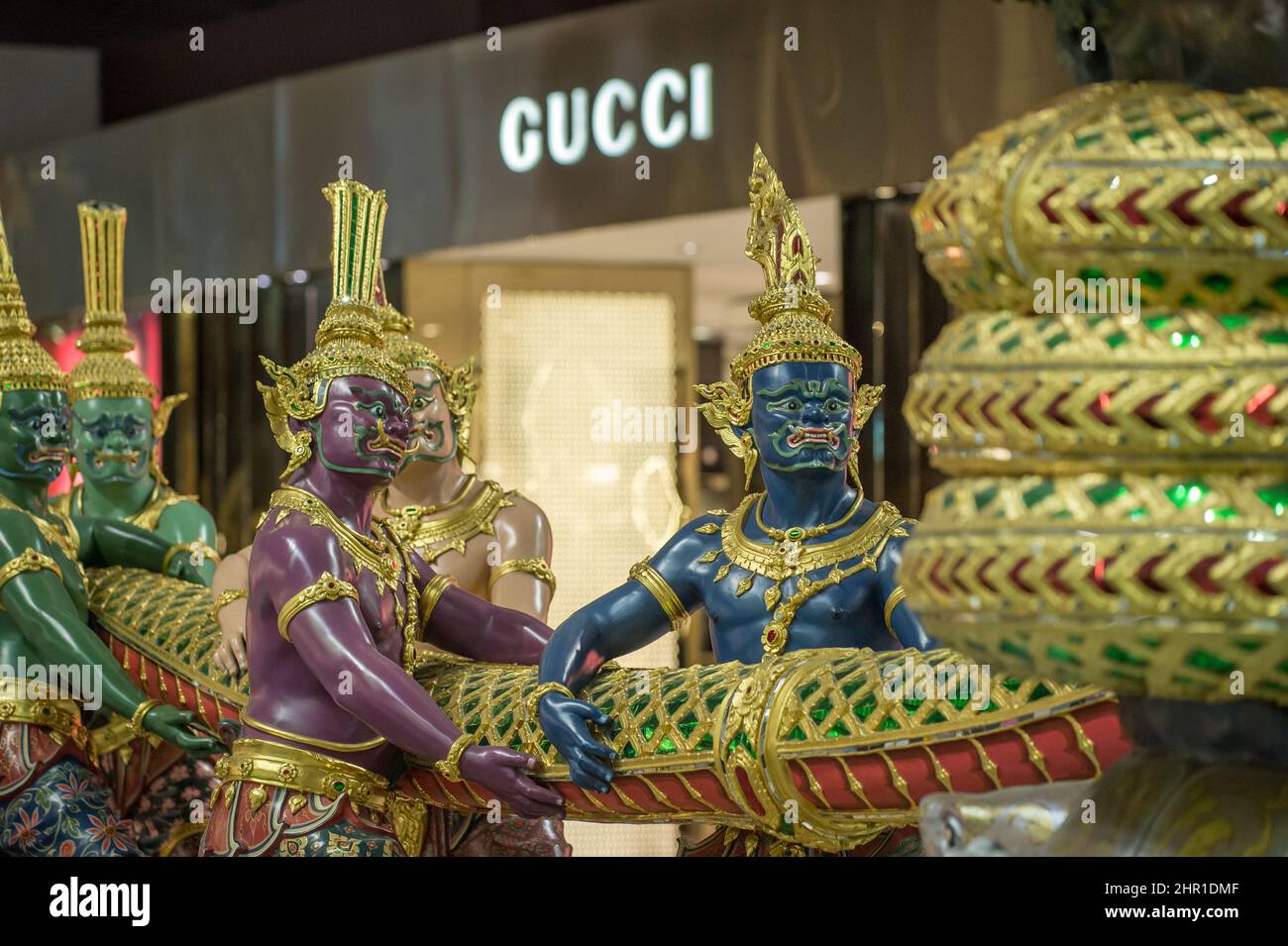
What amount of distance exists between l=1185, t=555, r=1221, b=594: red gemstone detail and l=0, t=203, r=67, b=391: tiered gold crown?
9.05 feet

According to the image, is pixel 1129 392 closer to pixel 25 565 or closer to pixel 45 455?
pixel 25 565

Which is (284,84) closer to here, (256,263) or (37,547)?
(256,263)

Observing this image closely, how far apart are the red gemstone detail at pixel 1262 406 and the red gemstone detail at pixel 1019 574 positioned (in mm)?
176

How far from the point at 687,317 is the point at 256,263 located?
1905mm

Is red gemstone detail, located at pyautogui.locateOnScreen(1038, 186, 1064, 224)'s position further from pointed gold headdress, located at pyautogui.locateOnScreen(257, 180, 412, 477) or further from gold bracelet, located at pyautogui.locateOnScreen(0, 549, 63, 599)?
gold bracelet, located at pyautogui.locateOnScreen(0, 549, 63, 599)

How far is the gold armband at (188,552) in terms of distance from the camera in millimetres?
4090

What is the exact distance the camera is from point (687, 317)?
862 cm

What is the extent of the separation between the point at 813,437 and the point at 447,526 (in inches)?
49.1

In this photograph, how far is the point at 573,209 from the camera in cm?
757

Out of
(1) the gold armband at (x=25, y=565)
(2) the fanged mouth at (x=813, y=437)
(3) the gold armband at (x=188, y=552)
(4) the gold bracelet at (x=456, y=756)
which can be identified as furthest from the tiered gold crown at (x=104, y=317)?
(4) the gold bracelet at (x=456, y=756)

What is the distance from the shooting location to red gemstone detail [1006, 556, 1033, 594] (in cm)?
131

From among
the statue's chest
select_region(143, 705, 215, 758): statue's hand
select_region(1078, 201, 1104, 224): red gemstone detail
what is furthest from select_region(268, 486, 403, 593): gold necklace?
select_region(1078, 201, 1104, 224): red gemstone detail

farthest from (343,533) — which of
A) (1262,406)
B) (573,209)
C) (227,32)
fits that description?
(227,32)

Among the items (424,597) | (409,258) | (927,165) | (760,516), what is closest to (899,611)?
(760,516)
